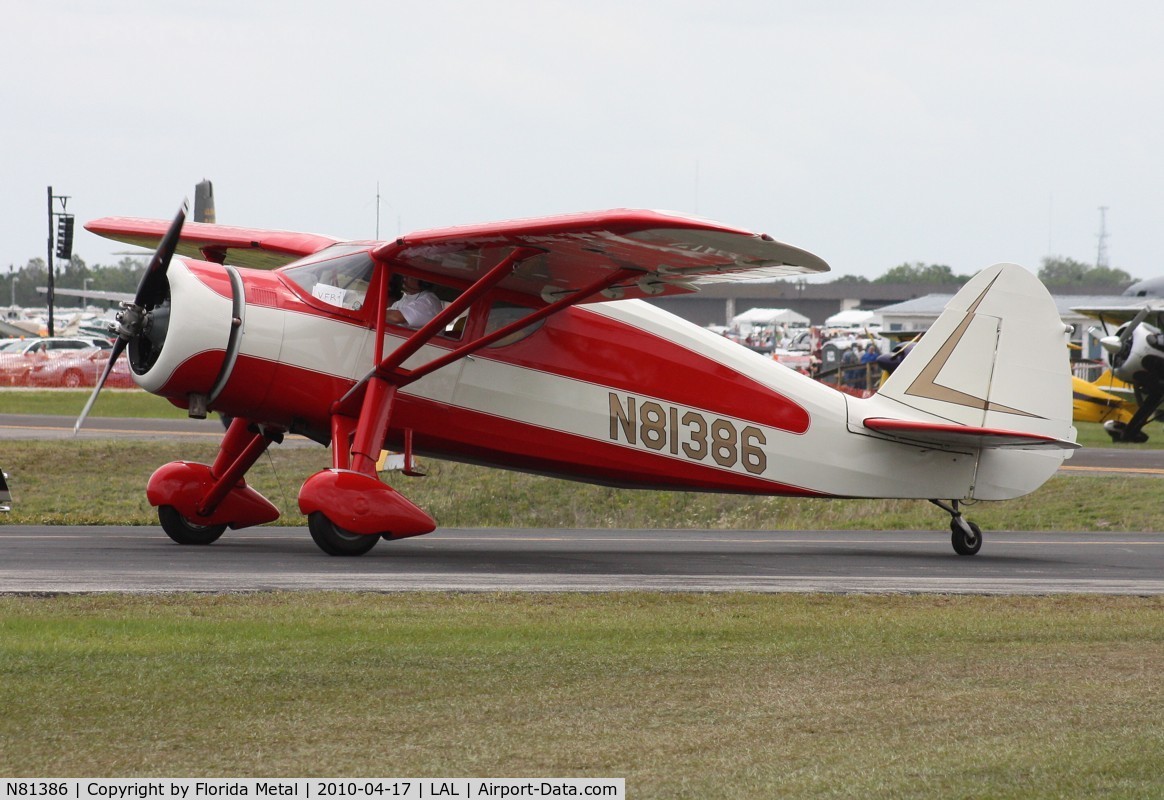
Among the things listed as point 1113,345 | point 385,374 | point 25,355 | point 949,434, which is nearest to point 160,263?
point 385,374

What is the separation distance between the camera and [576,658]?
836 cm

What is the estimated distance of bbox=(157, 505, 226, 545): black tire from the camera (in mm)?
14586

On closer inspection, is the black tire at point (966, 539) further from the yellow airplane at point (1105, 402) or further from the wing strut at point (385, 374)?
the yellow airplane at point (1105, 402)

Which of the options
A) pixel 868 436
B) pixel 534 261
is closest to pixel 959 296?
pixel 868 436

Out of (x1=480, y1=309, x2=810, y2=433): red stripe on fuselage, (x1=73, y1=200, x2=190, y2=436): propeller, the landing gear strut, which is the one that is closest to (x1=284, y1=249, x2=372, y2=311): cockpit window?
(x1=73, y1=200, x2=190, y2=436): propeller

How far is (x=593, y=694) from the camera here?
24.0 feet

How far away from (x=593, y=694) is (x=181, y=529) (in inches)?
330

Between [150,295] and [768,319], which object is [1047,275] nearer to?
[768,319]

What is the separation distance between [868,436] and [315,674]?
372 inches

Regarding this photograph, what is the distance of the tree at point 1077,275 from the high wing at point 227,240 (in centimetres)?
13331

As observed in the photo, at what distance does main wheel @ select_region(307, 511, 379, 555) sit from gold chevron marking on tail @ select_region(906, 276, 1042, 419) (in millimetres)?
6485

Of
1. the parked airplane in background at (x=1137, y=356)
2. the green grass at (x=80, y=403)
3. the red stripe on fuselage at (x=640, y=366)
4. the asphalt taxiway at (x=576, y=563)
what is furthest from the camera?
the green grass at (x=80, y=403)

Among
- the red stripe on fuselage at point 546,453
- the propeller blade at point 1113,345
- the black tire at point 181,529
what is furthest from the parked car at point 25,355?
the red stripe on fuselage at point 546,453

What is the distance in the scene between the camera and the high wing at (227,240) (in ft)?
52.1
